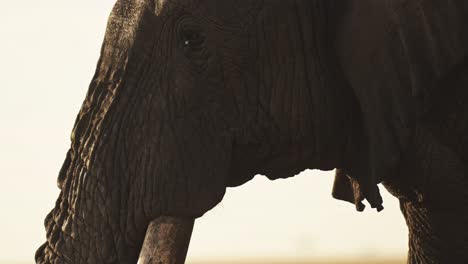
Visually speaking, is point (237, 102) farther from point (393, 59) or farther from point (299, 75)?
point (393, 59)

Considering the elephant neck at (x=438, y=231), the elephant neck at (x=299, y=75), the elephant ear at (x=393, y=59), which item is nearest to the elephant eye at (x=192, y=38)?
the elephant neck at (x=299, y=75)

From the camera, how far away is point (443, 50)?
4.43 m

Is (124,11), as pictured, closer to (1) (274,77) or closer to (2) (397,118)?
(1) (274,77)

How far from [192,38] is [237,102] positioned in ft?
0.81

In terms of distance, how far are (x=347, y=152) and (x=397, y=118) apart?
281 mm

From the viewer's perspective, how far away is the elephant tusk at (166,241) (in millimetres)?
4234

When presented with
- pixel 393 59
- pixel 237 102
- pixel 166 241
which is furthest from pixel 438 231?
pixel 166 241

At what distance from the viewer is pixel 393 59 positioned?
436 centimetres

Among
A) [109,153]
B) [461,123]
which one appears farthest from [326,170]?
[109,153]

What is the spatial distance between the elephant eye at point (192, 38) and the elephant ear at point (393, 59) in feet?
1.43

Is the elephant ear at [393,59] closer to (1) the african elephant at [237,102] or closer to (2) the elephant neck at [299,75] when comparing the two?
(1) the african elephant at [237,102]

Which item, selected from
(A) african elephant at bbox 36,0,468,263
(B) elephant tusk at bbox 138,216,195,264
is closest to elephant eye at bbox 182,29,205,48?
(A) african elephant at bbox 36,0,468,263

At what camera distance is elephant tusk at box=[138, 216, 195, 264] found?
13.9 ft

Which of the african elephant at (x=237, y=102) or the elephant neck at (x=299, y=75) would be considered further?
the elephant neck at (x=299, y=75)
